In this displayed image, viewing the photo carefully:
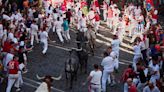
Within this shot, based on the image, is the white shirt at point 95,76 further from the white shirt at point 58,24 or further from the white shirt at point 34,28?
the white shirt at point 58,24

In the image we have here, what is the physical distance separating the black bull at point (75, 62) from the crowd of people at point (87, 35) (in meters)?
1.26

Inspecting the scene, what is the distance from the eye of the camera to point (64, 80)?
19859 mm

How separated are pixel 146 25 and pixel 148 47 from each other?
5930 millimetres

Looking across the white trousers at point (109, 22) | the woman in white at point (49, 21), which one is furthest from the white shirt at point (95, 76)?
the white trousers at point (109, 22)

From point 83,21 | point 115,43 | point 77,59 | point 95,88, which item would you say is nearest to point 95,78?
point 95,88

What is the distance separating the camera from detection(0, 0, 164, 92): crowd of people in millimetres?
17109

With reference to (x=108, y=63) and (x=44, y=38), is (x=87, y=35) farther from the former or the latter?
(x=108, y=63)

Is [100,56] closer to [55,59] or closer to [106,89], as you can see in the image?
[55,59]

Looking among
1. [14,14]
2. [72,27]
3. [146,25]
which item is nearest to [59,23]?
[14,14]

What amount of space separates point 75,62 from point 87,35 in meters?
4.14

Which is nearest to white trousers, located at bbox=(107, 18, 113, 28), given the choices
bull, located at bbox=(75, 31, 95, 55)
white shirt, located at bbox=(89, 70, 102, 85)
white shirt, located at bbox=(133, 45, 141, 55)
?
bull, located at bbox=(75, 31, 95, 55)

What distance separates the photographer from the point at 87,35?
74.4 ft

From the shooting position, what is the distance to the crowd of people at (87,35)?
1711 centimetres

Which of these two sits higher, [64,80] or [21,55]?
[21,55]
